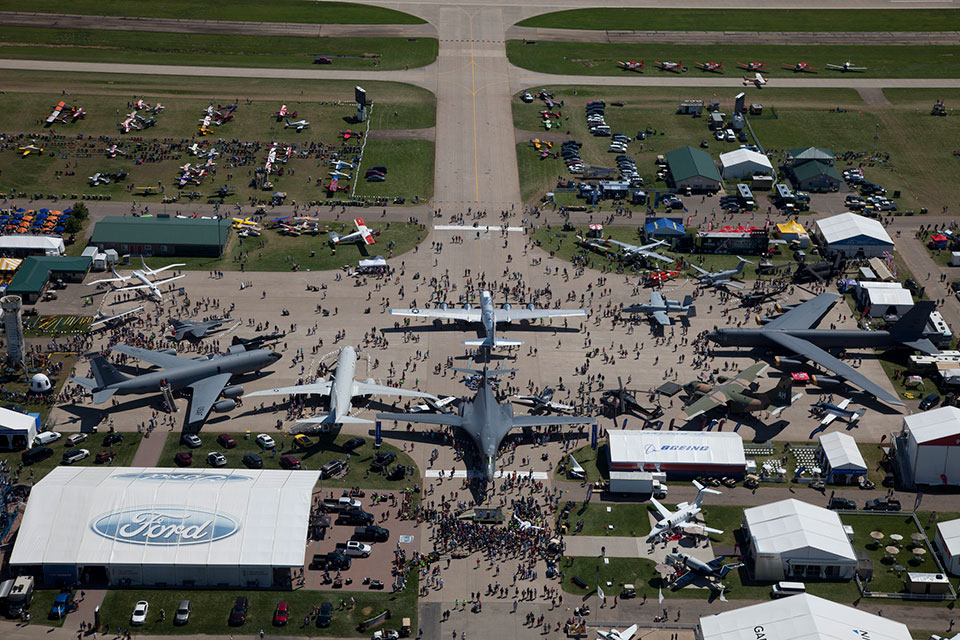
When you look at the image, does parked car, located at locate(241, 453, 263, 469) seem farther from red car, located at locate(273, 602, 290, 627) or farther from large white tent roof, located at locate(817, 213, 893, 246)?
large white tent roof, located at locate(817, 213, 893, 246)

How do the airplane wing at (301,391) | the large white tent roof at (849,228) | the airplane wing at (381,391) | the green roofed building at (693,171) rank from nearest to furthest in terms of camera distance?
1. the airplane wing at (301,391)
2. the airplane wing at (381,391)
3. the large white tent roof at (849,228)
4. the green roofed building at (693,171)

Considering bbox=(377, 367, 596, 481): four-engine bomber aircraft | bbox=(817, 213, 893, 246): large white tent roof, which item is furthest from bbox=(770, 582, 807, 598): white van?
bbox=(817, 213, 893, 246): large white tent roof

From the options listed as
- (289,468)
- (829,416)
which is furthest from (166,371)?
(829,416)

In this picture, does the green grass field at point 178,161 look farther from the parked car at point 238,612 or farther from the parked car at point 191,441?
the parked car at point 238,612

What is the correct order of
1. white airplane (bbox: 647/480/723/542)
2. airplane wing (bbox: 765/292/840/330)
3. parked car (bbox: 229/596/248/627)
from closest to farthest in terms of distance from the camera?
parked car (bbox: 229/596/248/627) < white airplane (bbox: 647/480/723/542) < airplane wing (bbox: 765/292/840/330)

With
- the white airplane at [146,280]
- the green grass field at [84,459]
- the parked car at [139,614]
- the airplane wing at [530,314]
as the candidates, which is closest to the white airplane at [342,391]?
the green grass field at [84,459]

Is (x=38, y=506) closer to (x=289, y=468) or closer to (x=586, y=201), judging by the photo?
(x=289, y=468)
